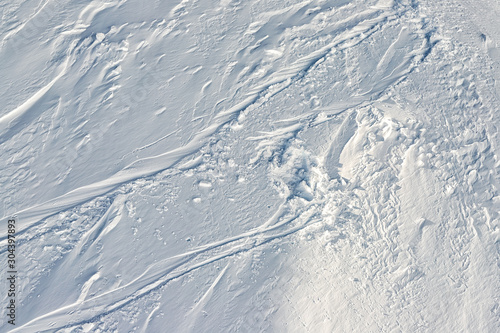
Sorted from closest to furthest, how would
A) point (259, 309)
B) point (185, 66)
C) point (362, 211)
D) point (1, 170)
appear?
point (259, 309) < point (362, 211) < point (1, 170) < point (185, 66)

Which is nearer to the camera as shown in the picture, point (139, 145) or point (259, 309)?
point (259, 309)

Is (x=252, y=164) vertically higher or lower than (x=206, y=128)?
lower

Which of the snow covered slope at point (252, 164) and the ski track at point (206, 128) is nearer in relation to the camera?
the snow covered slope at point (252, 164)

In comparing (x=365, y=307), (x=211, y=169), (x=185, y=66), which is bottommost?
(x=365, y=307)

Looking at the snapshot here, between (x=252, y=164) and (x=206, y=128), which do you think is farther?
(x=206, y=128)

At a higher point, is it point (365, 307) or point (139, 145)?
point (139, 145)

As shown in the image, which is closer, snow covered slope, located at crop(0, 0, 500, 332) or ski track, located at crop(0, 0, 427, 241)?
snow covered slope, located at crop(0, 0, 500, 332)

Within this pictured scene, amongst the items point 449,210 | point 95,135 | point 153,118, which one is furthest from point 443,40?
point 95,135

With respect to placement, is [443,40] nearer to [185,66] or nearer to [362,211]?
[362,211]
